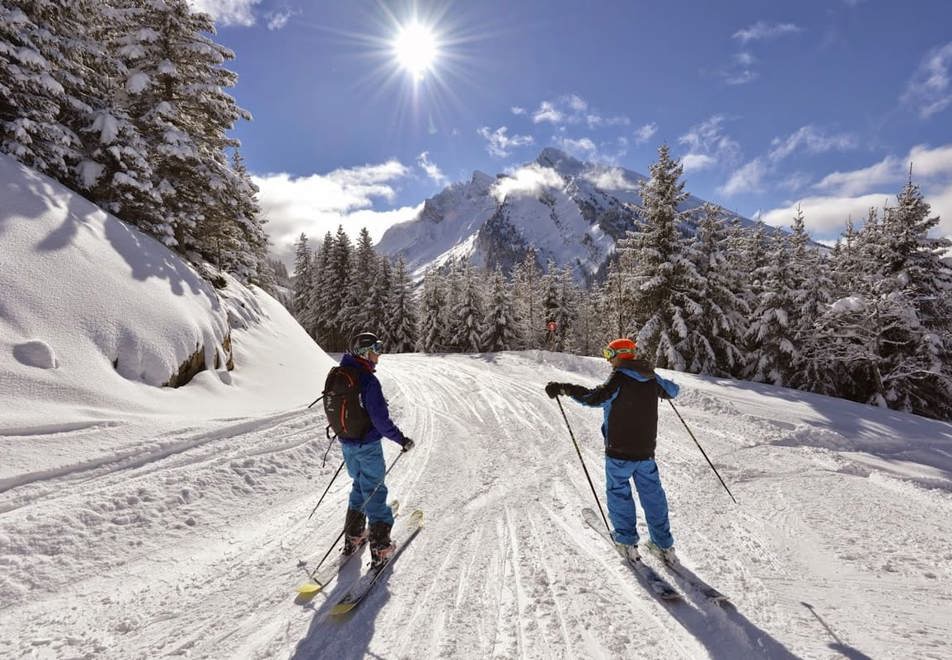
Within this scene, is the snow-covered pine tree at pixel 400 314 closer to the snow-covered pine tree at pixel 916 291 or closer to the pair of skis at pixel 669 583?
the snow-covered pine tree at pixel 916 291

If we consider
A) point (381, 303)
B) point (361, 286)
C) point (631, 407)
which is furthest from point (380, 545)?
point (361, 286)

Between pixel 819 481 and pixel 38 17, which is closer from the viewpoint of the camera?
pixel 819 481

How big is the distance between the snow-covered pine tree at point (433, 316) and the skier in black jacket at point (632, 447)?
108 ft

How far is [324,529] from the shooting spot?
5.01m

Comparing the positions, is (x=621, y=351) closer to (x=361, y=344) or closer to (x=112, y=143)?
(x=361, y=344)

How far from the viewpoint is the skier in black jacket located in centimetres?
408

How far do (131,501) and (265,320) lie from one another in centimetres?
1091

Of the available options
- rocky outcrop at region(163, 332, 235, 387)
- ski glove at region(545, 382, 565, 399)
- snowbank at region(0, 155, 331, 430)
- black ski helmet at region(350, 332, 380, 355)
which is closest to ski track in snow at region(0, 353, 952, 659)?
snowbank at region(0, 155, 331, 430)

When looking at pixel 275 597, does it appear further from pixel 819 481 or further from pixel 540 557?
pixel 819 481

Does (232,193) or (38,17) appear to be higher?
(38,17)

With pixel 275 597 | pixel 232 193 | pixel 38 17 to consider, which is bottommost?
pixel 275 597

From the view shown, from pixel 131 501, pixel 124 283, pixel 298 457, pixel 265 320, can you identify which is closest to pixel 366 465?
pixel 131 501

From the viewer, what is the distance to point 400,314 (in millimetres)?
40250

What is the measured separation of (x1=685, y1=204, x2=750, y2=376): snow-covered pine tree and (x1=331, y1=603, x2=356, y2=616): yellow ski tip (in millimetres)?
20162
